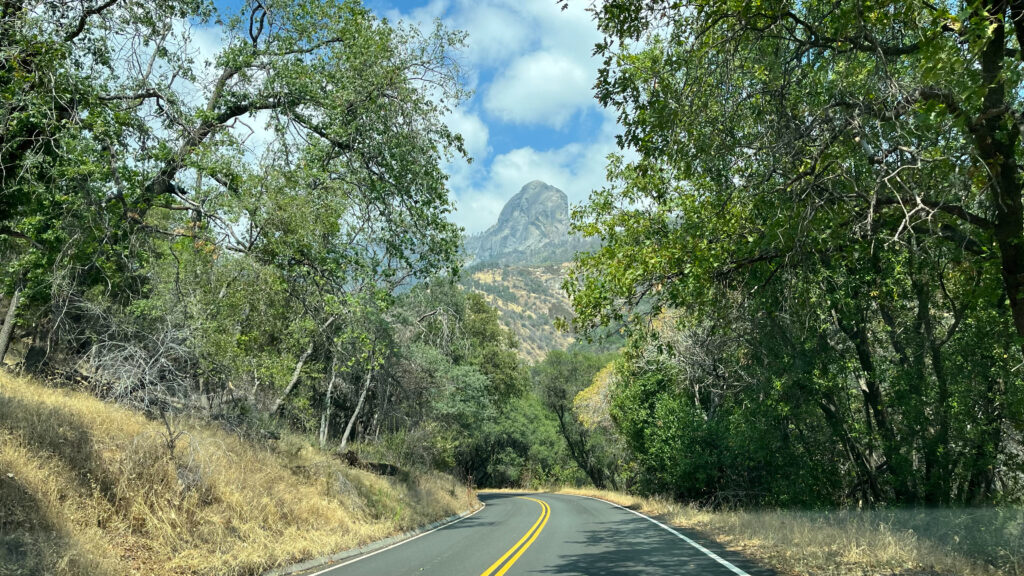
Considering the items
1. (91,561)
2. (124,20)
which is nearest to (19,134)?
(124,20)

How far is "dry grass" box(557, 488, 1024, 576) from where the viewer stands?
836cm

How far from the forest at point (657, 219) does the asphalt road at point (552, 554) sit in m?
3.76

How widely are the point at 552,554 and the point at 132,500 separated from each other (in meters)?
7.52

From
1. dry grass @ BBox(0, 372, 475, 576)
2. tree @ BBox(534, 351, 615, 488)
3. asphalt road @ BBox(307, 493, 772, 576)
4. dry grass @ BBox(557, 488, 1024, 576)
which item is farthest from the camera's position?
tree @ BBox(534, 351, 615, 488)

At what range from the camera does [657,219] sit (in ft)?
37.4

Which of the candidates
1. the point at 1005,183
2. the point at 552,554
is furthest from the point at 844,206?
the point at 552,554

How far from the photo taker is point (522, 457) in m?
69.2

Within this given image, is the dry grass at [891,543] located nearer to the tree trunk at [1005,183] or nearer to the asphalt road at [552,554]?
the asphalt road at [552,554]

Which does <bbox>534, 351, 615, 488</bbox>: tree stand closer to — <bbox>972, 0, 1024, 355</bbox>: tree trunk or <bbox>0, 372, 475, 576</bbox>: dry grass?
<bbox>0, 372, 475, 576</bbox>: dry grass

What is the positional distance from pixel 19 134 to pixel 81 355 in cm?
661

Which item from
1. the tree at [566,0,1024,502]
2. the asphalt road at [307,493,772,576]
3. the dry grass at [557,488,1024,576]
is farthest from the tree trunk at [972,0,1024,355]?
the asphalt road at [307,493,772,576]

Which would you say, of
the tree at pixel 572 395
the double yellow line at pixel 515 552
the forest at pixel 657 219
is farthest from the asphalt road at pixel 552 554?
the tree at pixel 572 395

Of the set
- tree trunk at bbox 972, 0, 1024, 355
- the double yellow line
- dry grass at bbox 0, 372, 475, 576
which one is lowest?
the double yellow line

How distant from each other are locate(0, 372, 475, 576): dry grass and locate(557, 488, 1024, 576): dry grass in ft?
28.4
